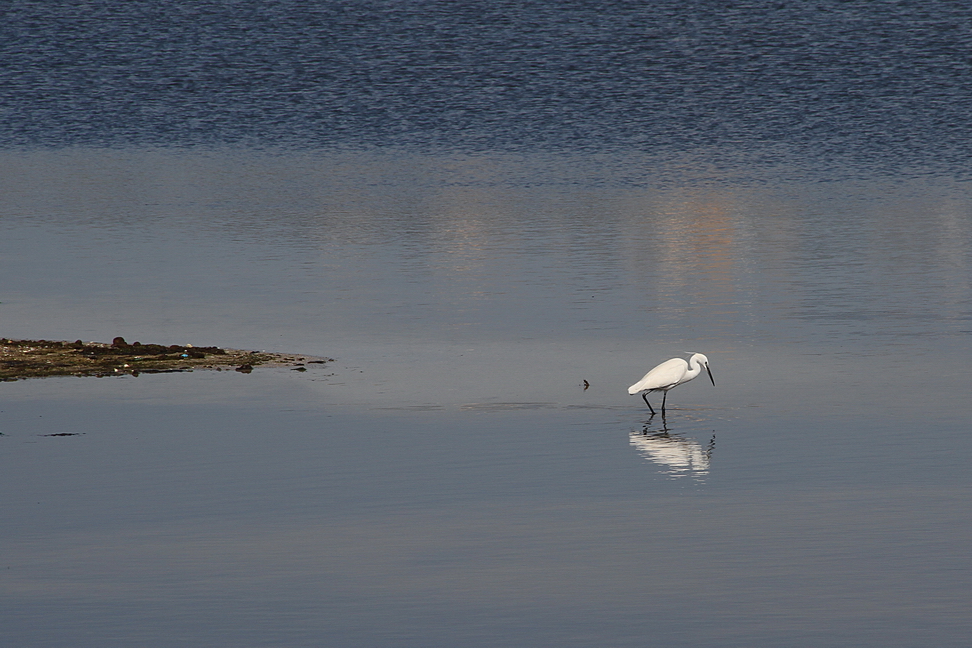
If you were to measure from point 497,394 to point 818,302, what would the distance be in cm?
642

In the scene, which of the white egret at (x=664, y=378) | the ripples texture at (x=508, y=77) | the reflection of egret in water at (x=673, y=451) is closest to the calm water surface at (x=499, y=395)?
the reflection of egret in water at (x=673, y=451)

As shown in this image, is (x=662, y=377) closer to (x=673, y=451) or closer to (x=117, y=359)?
(x=673, y=451)

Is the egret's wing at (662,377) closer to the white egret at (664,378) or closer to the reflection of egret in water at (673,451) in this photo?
the white egret at (664,378)

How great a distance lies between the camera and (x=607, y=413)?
1517 centimetres

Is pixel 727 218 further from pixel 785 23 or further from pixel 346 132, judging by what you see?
pixel 785 23

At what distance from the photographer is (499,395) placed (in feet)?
52.0

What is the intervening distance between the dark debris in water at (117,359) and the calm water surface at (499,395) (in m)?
0.35

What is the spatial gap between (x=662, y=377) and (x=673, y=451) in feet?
5.42

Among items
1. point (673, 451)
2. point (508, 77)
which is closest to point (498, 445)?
point (673, 451)

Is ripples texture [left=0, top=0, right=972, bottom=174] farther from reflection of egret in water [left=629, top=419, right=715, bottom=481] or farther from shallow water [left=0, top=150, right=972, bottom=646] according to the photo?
reflection of egret in water [left=629, top=419, right=715, bottom=481]

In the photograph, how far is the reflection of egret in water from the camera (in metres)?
13.1

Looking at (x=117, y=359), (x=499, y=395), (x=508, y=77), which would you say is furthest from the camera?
(x=508, y=77)

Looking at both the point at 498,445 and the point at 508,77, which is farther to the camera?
the point at 508,77

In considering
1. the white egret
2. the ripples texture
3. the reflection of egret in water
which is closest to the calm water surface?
the reflection of egret in water
